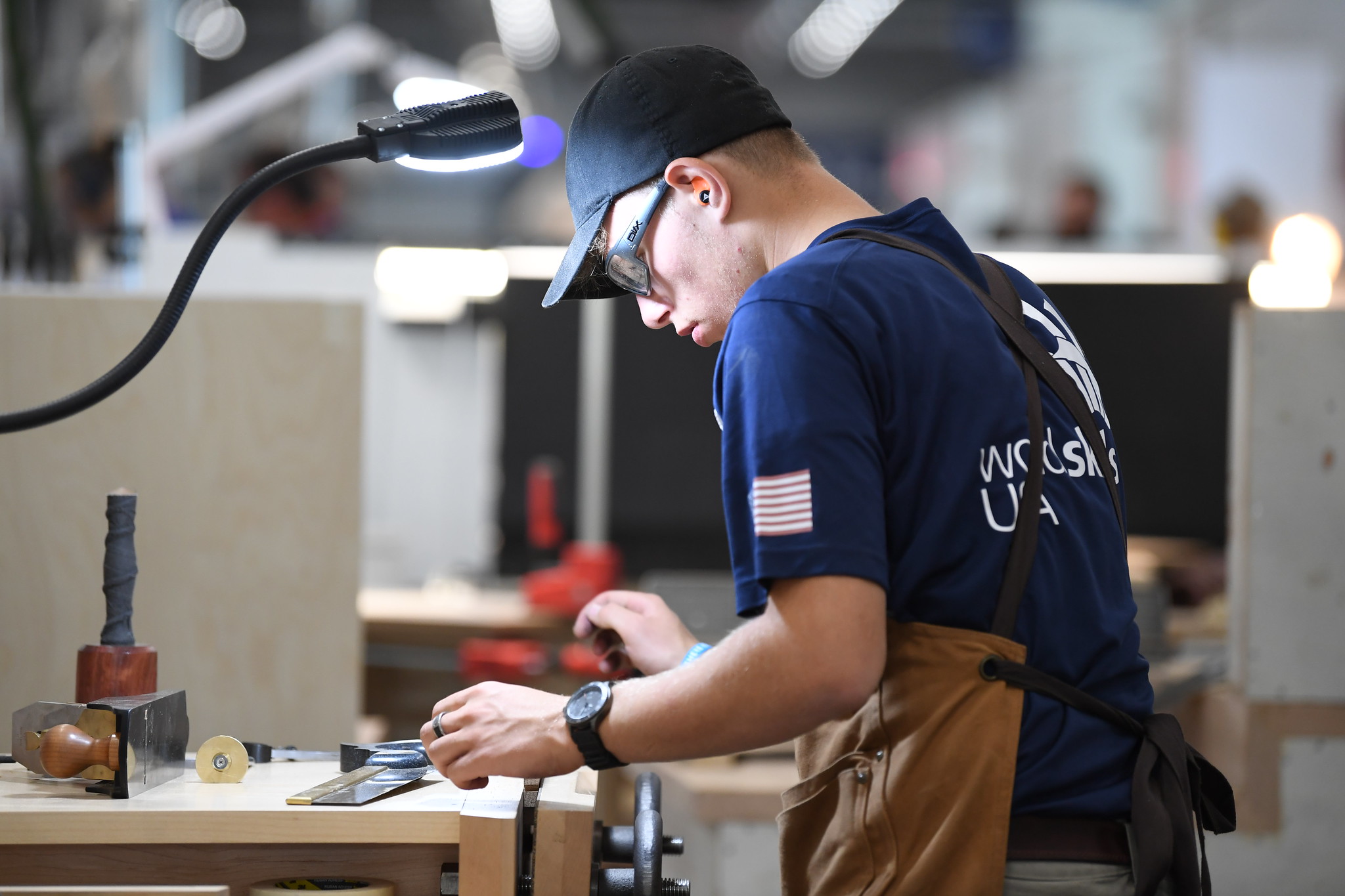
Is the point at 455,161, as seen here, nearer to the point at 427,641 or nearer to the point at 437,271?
the point at 427,641

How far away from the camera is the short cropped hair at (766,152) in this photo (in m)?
1.14

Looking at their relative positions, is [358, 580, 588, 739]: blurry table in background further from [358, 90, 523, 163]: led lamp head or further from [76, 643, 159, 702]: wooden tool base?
[358, 90, 523, 163]: led lamp head

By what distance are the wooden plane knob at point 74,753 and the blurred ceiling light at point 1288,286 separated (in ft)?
12.0

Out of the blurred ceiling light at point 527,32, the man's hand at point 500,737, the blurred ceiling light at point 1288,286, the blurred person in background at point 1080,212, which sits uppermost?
the blurred ceiling light at point 527,32

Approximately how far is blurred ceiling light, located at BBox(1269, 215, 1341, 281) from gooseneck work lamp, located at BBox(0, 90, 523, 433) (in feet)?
10.9

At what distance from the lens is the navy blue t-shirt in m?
0.90

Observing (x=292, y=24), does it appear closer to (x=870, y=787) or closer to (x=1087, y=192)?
(x=1087, y=192)

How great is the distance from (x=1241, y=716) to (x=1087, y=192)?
2354 mm

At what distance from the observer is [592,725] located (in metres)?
0.96

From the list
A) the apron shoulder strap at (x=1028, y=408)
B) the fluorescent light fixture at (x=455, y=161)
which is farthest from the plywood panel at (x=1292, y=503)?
the fluorescent light fixture at (x=455, y=161)

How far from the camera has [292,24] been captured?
39.2ft

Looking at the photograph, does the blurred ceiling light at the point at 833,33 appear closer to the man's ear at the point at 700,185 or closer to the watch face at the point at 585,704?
the man's ear at the point at 700,185

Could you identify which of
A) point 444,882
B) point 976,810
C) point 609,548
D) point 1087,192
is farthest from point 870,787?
point 1087,192

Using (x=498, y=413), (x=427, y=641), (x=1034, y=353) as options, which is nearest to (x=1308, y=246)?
(x=498, y=413)
